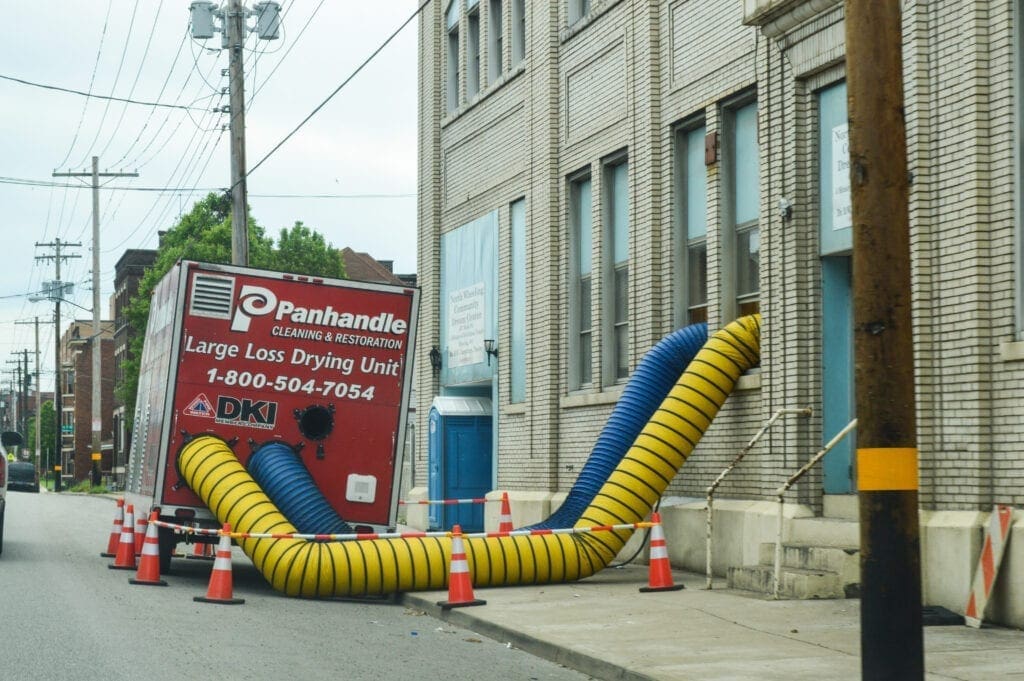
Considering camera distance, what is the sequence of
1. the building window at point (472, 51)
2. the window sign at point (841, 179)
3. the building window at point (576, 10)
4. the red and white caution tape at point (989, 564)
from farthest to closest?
the building window at point (472, 51) → the building window at point (576, 10) → the window sign at point (841, 179) → the red and white caution tape at point (989, 564)

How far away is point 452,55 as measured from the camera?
28109 millimetres

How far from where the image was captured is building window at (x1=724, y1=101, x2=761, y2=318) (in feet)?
56.0

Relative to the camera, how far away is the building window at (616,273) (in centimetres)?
2052

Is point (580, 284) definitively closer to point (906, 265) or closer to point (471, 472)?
point (471, 472)

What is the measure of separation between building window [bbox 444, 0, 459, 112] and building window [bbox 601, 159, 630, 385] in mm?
7393

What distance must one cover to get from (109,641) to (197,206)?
186 ft

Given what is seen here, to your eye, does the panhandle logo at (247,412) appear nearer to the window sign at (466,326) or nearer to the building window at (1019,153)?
the building window at (1019,153)

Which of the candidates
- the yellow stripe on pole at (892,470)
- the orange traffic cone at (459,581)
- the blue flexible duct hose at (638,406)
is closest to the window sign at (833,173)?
the blue flexible duct hose at (638,406)

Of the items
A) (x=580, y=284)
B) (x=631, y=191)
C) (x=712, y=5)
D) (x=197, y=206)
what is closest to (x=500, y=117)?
(x=580, y=284)

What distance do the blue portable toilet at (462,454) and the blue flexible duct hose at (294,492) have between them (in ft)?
30.5

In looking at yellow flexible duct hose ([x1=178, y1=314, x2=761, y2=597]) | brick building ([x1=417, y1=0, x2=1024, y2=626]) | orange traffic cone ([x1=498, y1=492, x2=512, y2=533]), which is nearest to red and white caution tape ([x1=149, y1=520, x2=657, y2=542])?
yellow flexible duct hose ([x1=178, y1=314, x2=761, y2=597])

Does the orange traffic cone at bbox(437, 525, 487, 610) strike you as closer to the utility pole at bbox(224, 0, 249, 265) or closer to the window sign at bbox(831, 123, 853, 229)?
the window sign at bbox(831, 123, 853, 229)

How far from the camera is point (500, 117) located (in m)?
24.8

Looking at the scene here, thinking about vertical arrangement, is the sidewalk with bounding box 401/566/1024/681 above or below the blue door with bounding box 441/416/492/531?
below
